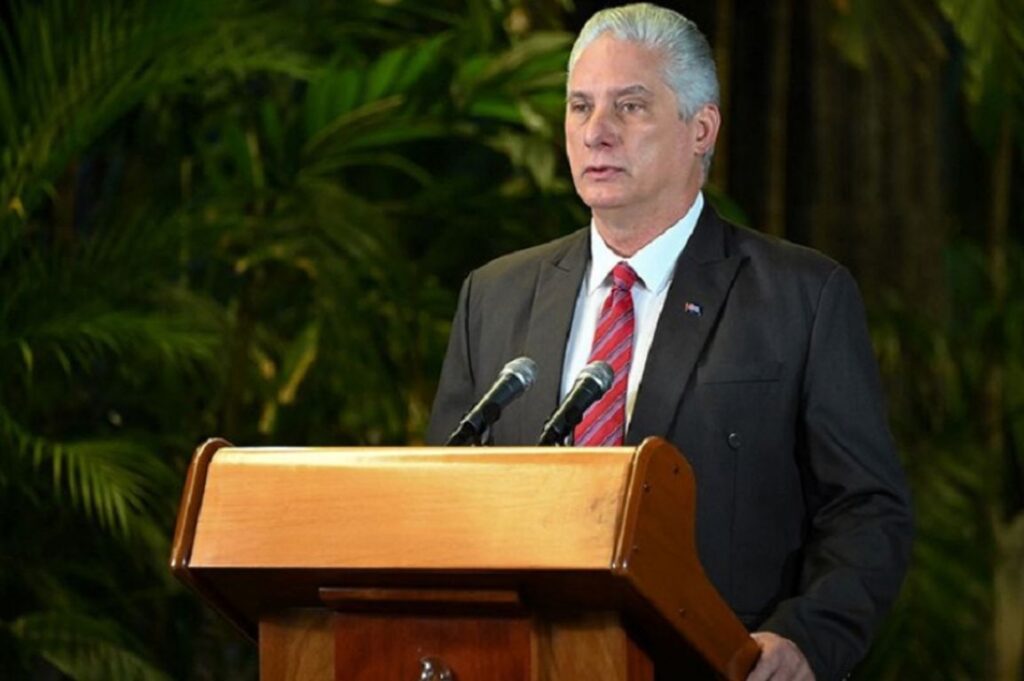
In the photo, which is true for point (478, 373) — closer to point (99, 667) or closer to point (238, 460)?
point (238, 460)

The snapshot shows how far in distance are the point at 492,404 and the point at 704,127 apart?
0.66 meters

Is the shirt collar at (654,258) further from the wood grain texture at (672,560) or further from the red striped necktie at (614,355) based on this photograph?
the wood grain texture at (672,560)

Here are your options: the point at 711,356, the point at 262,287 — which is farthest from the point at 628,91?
the point at 262,287

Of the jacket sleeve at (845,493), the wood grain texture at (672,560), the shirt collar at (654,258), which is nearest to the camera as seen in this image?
the wood grain texture at (672,560)

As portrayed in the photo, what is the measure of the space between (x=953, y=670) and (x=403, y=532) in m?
3.29

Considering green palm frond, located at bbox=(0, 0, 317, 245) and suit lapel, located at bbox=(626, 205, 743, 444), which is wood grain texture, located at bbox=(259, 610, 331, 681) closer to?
suit lapel, located at bbox=(626, 205, 743, 444)

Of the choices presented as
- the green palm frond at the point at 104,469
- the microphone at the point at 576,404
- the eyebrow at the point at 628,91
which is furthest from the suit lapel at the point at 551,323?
the green palm frond at the point at 104,469

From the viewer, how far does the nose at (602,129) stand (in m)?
2.76

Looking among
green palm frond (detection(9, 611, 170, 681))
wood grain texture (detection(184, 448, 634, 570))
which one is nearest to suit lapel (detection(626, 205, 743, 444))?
wood grain texture (detection(184, 448, 634, 570))

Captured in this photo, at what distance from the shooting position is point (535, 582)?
2180 millimetres

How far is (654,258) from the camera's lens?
283cm

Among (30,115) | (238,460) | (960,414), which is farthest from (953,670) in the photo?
(238,460)

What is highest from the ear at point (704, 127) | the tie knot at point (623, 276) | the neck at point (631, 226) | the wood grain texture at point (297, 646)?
the ear at point (704, 127)

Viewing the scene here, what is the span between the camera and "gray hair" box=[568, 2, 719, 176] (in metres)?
2.81
